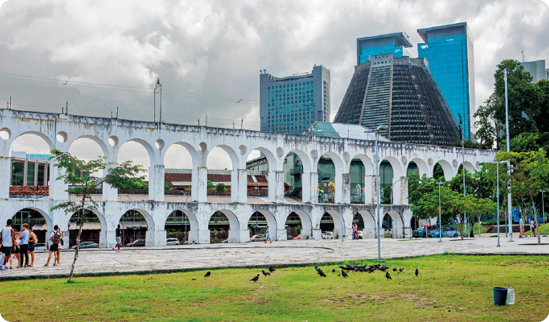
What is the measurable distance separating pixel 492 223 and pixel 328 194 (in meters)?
18.1

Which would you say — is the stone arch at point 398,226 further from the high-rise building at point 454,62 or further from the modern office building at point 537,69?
the high-rise building at point 454,62

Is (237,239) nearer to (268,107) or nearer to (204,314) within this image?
(204,314)

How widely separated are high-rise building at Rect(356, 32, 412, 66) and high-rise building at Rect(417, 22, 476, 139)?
626 centimetres

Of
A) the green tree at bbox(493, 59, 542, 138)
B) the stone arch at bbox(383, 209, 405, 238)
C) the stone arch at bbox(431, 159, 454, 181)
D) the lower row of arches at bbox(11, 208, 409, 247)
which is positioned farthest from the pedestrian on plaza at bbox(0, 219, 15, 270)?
the green tree at bbox(493, 59, 542, 138)

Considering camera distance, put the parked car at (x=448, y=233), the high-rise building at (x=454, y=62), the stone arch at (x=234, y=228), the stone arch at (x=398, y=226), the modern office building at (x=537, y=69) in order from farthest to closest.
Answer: the high-rise building at (x=454, y=62) < the modern office building at (x=537, y=69) < the stone arch at (x=398, y=226) < the parked car at (x=448, y=233) < the stone arch at (x=234, y=228)

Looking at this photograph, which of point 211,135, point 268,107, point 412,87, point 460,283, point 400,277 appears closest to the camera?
point 460,283

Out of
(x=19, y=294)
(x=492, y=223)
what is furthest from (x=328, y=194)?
(x=19, y=294)

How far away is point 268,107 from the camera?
163 metres

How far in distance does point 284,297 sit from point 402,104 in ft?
272

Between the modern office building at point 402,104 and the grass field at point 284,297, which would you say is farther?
the modern office building at point 402,104

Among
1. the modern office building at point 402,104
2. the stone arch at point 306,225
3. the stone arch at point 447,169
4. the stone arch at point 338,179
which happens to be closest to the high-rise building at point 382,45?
the modern office building at point 402,104

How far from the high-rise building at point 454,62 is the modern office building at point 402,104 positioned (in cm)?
6079

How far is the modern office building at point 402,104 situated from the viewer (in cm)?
8850

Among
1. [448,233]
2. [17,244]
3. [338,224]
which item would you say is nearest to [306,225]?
[338,224]
